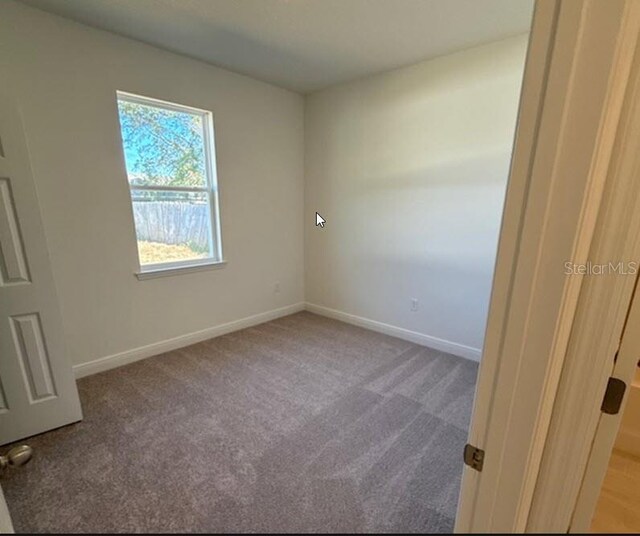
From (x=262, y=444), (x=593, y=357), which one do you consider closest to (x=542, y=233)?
(x=593, y=357)

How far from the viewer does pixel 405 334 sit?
3.11 metres


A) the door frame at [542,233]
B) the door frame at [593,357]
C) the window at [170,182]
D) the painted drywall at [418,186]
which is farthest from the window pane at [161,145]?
the door frame at [593,357]

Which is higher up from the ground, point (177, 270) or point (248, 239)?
point (248, 239)

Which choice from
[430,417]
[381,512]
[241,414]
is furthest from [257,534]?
[430,417]

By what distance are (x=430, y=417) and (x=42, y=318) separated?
2.31 metres

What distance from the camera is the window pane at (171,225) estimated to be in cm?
260

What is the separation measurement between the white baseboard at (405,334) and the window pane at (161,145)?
196cm

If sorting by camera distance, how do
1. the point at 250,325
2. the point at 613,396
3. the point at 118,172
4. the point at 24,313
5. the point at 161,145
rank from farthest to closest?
the point at 250,325 → the point at 161,145 → the point at 118,172 → the point at 24,313 → the point at 613,396

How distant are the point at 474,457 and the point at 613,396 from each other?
0.33 metres

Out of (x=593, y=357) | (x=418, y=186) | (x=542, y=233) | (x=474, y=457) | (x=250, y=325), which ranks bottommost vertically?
(x=250, y=325)

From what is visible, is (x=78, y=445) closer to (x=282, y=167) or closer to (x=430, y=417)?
(x=430, y=417)

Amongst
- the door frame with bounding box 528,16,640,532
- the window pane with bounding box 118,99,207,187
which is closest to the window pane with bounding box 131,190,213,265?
the window pane with bounding box 118,99,207,187

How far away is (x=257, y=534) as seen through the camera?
1.48 feet

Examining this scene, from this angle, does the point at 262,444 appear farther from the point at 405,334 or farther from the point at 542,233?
the point at 405,334
